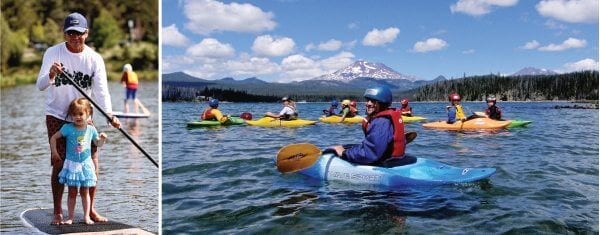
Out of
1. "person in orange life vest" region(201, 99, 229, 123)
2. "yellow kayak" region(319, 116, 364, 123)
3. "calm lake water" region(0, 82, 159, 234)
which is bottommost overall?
"calm lake water" region(0, 82, 159, 234)

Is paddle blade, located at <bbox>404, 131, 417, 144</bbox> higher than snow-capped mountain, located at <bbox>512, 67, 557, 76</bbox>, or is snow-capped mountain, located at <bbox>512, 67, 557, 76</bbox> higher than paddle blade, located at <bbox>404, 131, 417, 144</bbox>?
snow-capped mountain, located at <bbox>512, 67, 557, 76</bbox>

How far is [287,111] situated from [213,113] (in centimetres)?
Answer: 36

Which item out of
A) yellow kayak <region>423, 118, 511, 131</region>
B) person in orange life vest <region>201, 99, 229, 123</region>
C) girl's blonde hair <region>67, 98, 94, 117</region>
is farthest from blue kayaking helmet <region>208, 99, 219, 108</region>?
yellow kayak <region>423, 118, 511, 131</region>

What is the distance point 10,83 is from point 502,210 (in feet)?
66.5

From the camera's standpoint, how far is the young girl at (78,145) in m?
3.33

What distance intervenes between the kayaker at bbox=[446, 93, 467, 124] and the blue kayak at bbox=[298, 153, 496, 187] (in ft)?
0.83

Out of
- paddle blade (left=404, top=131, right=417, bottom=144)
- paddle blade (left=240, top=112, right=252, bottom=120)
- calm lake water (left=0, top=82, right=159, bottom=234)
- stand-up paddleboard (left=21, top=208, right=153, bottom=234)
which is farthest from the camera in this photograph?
calm lake water (left=0, top=82, right=159, bottom=234)

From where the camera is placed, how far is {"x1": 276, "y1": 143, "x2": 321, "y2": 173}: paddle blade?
400 centimetres

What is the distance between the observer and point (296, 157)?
13.1 feet

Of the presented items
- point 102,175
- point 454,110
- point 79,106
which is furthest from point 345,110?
point 102,175

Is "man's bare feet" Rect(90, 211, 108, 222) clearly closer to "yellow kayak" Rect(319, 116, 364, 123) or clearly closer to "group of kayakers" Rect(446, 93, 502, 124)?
"yellow kayak" Rect(319, 116, 364, 123)

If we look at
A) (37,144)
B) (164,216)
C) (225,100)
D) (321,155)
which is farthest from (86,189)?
(37,144)

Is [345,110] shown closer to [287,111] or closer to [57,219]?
[287,111]

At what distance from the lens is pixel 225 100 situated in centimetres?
377
